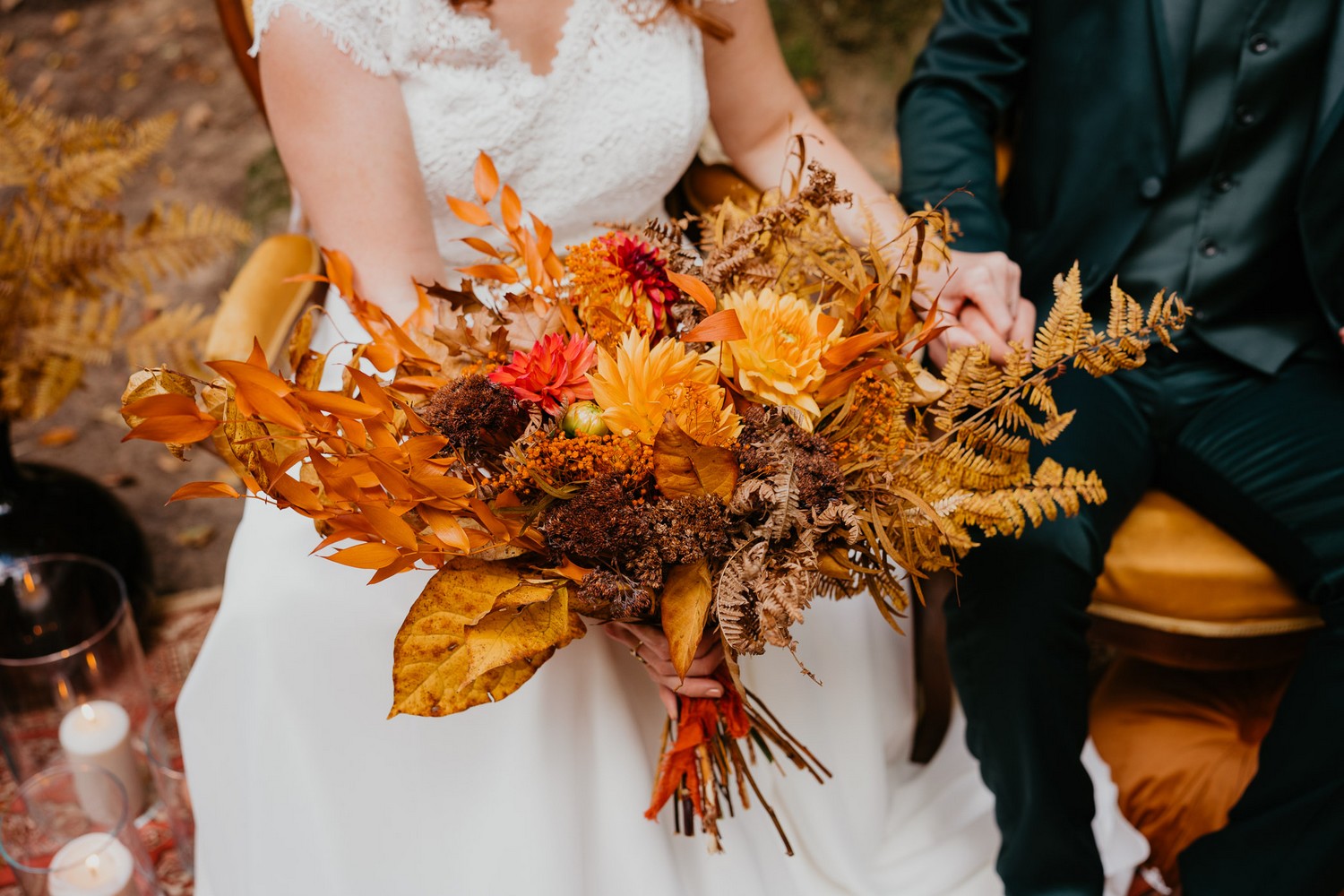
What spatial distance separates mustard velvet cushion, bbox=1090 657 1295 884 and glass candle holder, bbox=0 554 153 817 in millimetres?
1627

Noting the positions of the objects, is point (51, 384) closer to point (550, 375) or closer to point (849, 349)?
point (550, 375)

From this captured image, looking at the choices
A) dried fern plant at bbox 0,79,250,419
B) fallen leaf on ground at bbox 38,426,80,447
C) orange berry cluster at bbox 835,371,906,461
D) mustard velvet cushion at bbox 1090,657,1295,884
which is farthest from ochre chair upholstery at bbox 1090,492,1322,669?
fallen leaf on ground at bbox 38,426,80,447

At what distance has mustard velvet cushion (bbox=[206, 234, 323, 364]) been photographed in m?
1.43

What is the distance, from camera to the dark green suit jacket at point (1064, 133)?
1519mm

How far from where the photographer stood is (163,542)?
7.58ft

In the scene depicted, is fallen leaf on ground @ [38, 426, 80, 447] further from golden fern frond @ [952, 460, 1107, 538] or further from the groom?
golden fern frond @ [952, 460, 1107, 538]

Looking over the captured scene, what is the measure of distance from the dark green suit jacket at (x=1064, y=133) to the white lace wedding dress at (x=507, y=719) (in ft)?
1.53

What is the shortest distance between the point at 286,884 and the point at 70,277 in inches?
43.5

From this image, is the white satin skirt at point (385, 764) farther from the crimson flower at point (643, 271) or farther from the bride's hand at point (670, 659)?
the crimson flower at point (643, 271)

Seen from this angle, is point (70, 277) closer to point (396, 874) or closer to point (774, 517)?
point (396, 874)

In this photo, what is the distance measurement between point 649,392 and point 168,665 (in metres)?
1.60

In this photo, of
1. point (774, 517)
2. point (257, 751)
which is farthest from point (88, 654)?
point (774, 517)

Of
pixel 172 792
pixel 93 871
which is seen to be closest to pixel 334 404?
pixel 93 871

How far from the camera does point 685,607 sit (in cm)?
90
